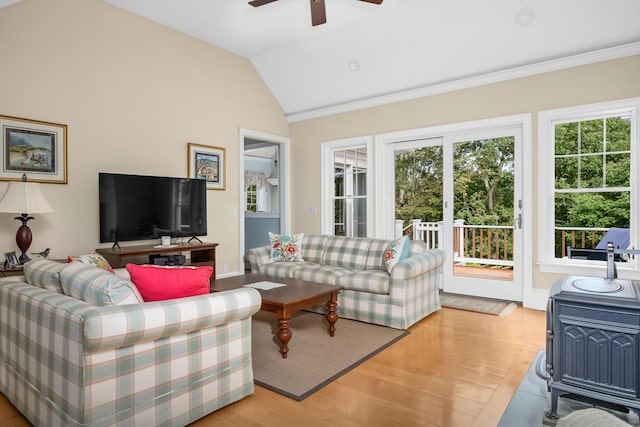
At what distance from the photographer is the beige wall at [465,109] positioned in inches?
159

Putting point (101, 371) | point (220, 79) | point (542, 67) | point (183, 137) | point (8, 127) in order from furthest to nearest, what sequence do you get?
point (220, 79) < point (183, 137) < point (542, 67) < point (8, 127) < point (101, 371)

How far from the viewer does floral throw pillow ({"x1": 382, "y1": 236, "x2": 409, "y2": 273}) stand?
3.89m

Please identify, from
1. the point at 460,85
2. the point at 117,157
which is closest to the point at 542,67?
→ the point at 460,85

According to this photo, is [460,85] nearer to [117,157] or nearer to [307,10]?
[307,10]

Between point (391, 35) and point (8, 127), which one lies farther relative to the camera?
point (391, 35)

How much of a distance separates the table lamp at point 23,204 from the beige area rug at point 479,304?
13.7ft

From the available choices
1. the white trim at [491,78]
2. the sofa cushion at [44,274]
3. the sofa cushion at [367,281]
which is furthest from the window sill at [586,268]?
the sofa cushion at [44,274]

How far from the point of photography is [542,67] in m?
4.37

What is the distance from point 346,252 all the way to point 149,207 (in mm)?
2322

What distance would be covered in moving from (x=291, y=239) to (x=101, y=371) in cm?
325

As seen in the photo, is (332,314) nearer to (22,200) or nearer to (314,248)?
(314,248)

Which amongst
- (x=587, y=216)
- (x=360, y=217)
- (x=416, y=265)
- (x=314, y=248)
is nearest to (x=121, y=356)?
(x=416, y=265)

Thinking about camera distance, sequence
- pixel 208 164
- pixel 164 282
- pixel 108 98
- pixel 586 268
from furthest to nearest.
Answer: pixel 208 164 < pixel 108 98 < pixel 586 268 < pixel 164 282

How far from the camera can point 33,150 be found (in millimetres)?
3881
